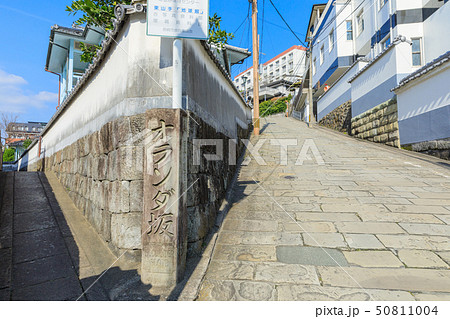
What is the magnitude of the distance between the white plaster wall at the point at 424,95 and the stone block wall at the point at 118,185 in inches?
342

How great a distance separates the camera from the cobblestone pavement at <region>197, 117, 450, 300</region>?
285cm

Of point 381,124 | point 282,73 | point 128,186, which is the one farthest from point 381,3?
point 282,73

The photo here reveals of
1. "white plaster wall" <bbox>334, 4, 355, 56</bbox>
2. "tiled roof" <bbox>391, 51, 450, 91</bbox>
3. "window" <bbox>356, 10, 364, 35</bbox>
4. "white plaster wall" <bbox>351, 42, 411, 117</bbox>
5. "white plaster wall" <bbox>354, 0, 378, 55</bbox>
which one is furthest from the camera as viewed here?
"white plaster wall" <bbox>334, 4, 355, 56</bbox>

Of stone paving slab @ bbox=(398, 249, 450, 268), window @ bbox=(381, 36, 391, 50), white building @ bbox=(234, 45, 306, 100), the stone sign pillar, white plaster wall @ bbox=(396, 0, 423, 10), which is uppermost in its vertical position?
white building @ bbox=(234, 45, 306, 100)

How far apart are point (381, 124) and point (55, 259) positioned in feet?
40.1

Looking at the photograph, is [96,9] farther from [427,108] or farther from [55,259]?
[427,108]

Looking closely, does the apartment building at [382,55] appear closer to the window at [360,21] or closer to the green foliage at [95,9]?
the window at [360,21]

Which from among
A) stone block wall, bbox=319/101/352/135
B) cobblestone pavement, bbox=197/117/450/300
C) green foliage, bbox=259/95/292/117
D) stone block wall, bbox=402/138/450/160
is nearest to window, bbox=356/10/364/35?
stone block wall, bbox=319/101/352/135

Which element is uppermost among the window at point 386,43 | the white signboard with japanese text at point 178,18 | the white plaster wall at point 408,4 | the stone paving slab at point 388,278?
the white plaster wall at point 408,4

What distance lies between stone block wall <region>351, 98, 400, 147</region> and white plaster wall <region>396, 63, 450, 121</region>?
516 mm

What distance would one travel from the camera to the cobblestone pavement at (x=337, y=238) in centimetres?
285

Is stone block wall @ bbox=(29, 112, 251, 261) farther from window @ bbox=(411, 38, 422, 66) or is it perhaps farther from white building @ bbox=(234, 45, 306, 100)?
white building @ bbox=(234, 45, 306, 100)

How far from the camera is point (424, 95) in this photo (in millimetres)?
8047

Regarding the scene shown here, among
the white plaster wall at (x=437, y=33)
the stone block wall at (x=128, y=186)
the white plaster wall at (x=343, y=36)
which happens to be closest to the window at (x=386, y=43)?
the white plaster wall at (x=437, y=33)
